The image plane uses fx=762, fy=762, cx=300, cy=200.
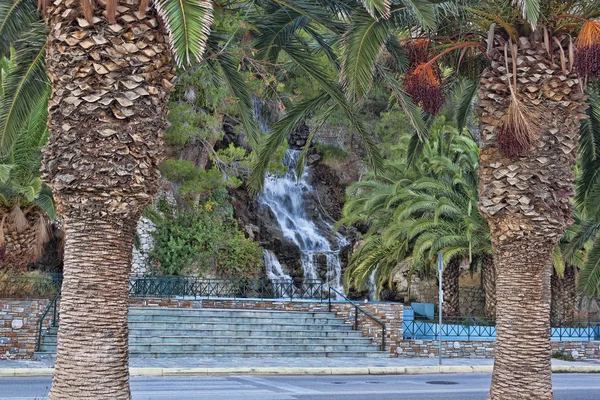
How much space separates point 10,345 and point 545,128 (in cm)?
1432

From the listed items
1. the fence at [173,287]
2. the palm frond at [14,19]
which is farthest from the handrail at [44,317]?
the palm frond at [14,19]

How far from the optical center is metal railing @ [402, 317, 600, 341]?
77.1ft

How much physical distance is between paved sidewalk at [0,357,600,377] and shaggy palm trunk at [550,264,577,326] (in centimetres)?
590

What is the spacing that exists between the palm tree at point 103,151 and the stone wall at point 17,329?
485 inches

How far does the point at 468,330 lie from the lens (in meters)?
23.0

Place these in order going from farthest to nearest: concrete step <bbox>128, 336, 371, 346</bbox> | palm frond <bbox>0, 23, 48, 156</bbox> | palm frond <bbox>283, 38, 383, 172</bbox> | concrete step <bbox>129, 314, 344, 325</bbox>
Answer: concrete step <bbox>129, 314, 344, 325</bbox>, concrete step <bbox>128, 336, 371, 346</bbox>, palm frond <bbox>283, 38, 383, 172</bbox>, palm frond <bbox>0, 23, 48, 156</bbox>

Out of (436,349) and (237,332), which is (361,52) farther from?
(436,349)

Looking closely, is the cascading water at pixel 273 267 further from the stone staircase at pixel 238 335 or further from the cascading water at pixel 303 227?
the stone staircase at pixel 238 335

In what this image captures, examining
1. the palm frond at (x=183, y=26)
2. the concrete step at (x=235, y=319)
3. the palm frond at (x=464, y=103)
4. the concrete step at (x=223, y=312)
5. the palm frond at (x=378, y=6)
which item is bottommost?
the concrete step at (x=235, y=319)

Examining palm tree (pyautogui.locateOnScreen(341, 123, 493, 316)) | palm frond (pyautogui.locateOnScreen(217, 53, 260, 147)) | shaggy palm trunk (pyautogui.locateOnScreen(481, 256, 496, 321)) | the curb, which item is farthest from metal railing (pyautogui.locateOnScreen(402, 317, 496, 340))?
palm frond (pyautogui.locateOnScreen(217, 53, 260, 147))

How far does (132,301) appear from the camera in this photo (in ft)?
82.0

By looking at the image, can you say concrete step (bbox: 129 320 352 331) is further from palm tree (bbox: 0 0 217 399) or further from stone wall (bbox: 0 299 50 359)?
palm tree (bbox: 0 0 217 399)

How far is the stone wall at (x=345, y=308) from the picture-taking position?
74.3 feet

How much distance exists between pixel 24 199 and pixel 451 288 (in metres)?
14.5
